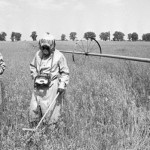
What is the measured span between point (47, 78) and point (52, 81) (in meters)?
0.18

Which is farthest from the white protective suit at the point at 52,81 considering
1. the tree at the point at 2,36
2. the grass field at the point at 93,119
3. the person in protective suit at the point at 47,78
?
the tree at the point at 2,36

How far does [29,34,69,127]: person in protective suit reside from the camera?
12.0ft

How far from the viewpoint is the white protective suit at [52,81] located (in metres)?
3.69

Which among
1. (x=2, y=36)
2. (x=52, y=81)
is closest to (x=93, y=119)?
(x=52, y=81)

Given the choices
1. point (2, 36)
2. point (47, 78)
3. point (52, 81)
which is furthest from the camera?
point (2, 36)

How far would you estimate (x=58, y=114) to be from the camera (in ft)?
12.4

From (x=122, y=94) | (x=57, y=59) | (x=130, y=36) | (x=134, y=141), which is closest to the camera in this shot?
(x=134, y=141)

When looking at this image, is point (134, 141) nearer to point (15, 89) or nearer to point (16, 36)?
point (15, 89)

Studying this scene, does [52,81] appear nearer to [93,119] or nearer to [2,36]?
[93,119]

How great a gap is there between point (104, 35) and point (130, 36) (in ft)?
67.9

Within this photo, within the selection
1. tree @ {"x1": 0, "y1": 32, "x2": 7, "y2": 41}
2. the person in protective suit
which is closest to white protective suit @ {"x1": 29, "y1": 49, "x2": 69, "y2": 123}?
the person in protective suit

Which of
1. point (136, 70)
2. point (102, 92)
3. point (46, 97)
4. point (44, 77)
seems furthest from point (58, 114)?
point (136, 70)

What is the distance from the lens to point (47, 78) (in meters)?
3.58

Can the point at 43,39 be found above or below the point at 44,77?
above
